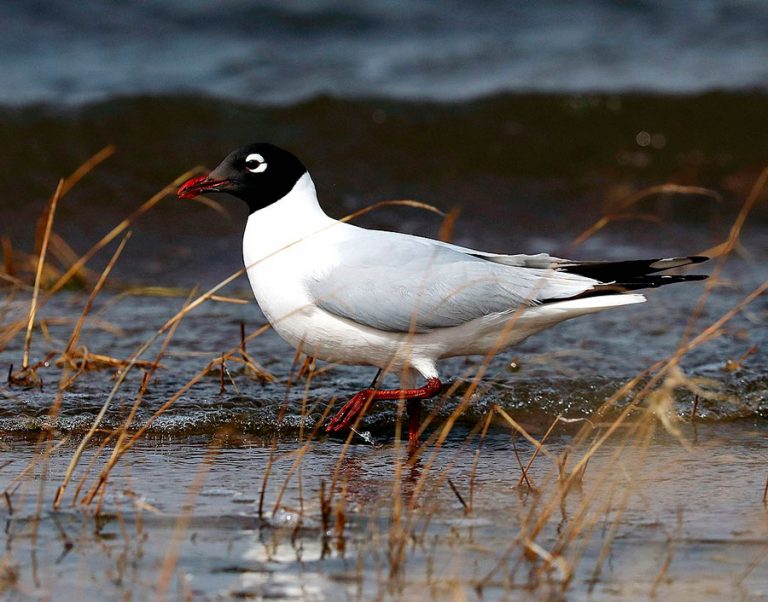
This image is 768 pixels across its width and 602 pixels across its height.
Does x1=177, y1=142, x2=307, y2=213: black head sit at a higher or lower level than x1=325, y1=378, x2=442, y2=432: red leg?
higher

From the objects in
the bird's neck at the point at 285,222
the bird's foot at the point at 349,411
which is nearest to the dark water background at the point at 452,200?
the bird's foot at the point at 349,411

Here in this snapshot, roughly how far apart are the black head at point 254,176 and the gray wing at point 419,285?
41 cm

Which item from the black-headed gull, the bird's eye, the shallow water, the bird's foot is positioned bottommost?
the shallow water

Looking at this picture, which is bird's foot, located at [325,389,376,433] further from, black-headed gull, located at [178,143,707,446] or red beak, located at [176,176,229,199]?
red beak, located at [176,176,229,199]

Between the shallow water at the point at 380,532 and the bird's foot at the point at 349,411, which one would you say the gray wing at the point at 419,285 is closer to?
the bird's foot at the point at 349,411

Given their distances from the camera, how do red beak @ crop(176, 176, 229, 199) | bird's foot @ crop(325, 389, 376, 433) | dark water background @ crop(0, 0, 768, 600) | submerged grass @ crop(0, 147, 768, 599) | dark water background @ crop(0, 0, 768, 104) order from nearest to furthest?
submerged grass @ crop(0, 147, 768, 599) < dark water background @ crop(0, 0, 768, 600) < bird's foot @ crop(325, 389, 376, 433) < red beak @ crop(176, 176, 229, 199) < dark water background @ crop(0, 0, 768, 104)

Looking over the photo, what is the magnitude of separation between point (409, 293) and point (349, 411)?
22.3 inches

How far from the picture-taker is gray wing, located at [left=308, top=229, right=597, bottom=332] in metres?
4.61

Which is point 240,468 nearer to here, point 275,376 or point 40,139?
point 275,376

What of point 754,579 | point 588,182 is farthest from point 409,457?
point 588,182

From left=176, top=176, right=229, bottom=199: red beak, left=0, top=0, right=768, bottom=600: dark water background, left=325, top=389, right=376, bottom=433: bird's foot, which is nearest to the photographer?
left=0, top=0, right=768, bottom=600: dark water background

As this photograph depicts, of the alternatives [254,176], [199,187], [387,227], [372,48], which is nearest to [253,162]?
[254,176]

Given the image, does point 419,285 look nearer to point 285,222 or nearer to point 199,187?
point 285,222

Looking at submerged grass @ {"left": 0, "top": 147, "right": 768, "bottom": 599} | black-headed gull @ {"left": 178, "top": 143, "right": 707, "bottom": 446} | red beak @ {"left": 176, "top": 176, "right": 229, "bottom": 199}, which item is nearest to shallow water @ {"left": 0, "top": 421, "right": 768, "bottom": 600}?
submerged grass @ {"left": 0, "top": 147, "right": 768, "bottom": 599}
